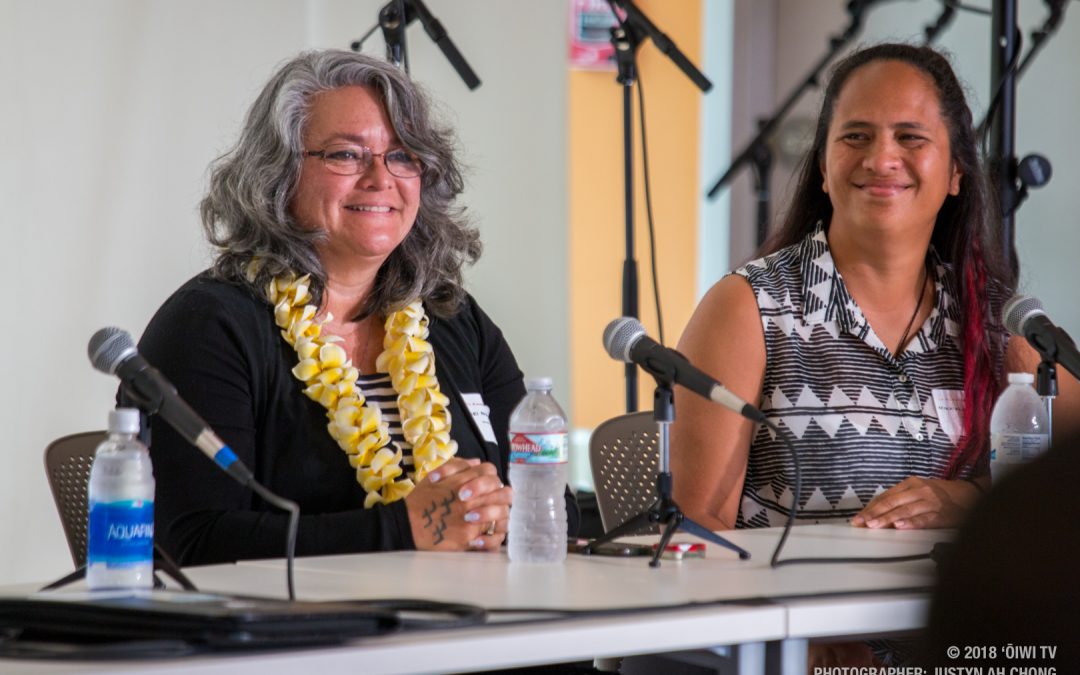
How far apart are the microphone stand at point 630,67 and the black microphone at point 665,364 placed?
134 centimetres

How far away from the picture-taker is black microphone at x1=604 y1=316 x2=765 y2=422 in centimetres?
164

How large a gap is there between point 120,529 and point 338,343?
2.45 ft

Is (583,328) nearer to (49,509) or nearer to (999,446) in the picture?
(49,509)

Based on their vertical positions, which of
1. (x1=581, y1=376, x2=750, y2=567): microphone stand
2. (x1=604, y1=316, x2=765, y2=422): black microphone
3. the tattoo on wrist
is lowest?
the tattoo on wrist

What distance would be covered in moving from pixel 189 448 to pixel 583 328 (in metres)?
3.87

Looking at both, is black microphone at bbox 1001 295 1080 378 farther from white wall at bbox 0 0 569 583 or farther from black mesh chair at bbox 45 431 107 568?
black mesh chair at bbox 45 431 107 568

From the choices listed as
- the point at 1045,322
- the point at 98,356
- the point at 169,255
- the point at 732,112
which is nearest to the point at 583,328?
the point at 732,112

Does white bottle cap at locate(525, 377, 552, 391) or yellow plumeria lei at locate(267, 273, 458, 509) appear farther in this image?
yellow plumeria lei at locate(267, 273, 458, 509)

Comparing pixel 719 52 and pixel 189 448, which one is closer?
pixel 189 448

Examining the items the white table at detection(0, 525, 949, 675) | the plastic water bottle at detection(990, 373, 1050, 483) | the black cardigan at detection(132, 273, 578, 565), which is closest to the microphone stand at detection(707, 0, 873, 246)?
the plastic water bottle at detection(990, 373, 1050, 483)

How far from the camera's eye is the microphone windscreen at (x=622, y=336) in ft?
5.54

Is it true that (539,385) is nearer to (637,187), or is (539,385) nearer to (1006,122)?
(1006,122)

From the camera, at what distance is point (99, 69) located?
317cm

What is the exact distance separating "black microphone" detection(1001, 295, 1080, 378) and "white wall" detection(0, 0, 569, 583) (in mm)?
1083
